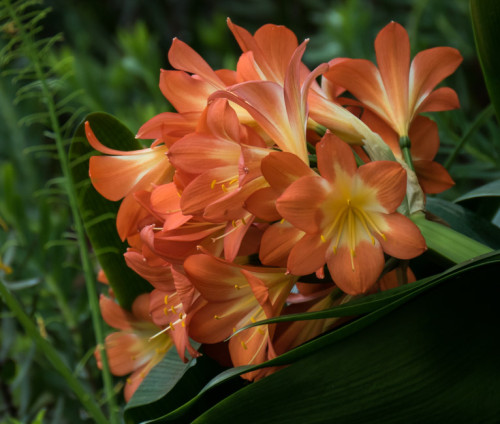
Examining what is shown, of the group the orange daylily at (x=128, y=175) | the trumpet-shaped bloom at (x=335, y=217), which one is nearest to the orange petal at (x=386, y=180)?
the trumpet-shaped bloom at (x=335, y=217)

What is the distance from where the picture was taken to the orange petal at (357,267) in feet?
0.77

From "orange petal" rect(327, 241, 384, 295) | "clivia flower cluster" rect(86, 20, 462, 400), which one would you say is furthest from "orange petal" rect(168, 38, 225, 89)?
"orange petal" rect(327, 241, 384, 295)

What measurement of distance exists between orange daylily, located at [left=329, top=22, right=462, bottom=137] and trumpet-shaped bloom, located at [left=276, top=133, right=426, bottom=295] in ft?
Answer: 0.23

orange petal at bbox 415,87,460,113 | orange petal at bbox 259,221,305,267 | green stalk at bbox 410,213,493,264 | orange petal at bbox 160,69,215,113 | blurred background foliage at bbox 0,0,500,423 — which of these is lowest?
blurred background foliage at bbox 0,0,500,423

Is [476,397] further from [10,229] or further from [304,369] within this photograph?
[10,229]

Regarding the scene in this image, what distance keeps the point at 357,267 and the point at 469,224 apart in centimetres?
11

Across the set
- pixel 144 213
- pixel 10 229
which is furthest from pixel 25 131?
pixel 144 213

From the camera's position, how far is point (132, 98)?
115 cm

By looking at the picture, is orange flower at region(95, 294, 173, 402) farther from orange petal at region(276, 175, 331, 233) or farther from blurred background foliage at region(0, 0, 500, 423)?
orange petal at region(276, 175, 331, 233)

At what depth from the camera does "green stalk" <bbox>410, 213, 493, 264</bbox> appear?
24 centimetres

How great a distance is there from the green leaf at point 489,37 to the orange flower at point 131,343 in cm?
20

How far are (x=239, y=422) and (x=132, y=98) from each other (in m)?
0.99

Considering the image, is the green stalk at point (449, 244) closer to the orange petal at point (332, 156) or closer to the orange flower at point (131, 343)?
the orange petal at point (332, 156)

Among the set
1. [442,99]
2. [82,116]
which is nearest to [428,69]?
[442,99]
